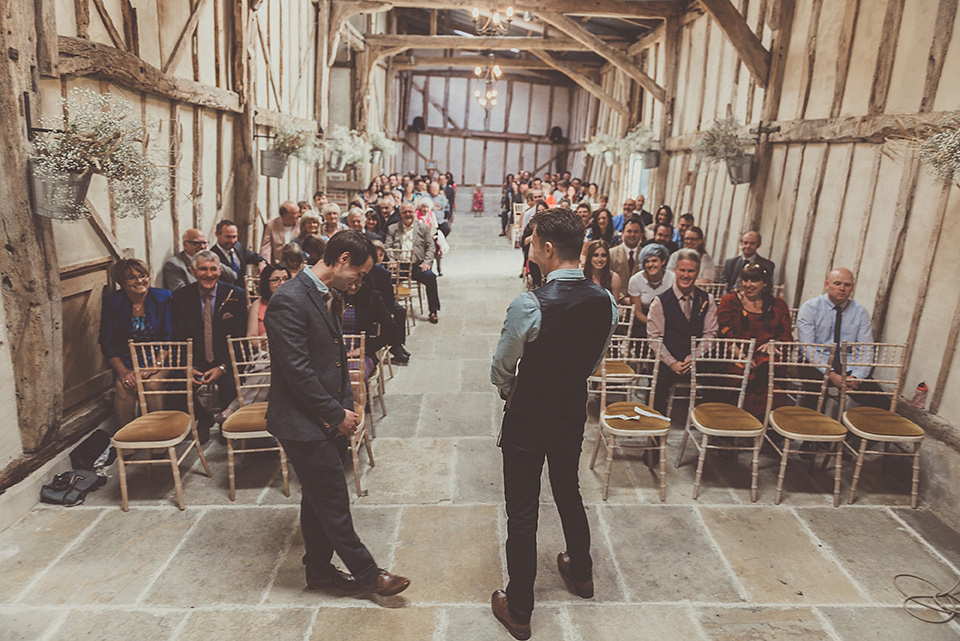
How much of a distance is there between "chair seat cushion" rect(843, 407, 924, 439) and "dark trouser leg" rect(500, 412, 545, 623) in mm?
2337

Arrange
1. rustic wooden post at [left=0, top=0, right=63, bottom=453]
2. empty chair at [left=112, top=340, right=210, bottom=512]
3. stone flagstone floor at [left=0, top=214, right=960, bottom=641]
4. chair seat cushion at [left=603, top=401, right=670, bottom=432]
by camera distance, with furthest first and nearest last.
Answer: chair seat cushion at [left=603, top=401, right=670, bottom=432]
empty chair at [left=112, top=340, right=210, bottom=512]
rustic wooden post at [left=0, top=0, right=63, bottom=453]
stone flagstone floor at [left=0, top=214, right=960, bottom=641]

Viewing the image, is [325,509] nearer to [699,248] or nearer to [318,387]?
[318,387]

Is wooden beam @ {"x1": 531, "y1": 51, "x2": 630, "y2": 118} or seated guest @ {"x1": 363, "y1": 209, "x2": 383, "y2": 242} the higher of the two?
wooden beam @ {"x1": 531, "y1": 51, "x2": 630, "y2": 118}

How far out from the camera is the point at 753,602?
289 cm

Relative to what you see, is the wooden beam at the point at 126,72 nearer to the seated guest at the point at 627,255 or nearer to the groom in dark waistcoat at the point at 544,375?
the groom in dark waistcoat at the point at 544,375

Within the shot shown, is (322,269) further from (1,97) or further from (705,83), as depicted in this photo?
(705,83)

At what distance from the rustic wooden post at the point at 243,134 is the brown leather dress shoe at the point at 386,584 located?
4.75 metres

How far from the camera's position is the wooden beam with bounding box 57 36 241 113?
3.61 meters

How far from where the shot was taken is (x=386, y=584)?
2.80m

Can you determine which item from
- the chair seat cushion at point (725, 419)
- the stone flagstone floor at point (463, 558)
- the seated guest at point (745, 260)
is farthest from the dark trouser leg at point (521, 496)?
the seated guest at point (745, 260)

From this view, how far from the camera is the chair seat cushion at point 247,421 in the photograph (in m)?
3.55

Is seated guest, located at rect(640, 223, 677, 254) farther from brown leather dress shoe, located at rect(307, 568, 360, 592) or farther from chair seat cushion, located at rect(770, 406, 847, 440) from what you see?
brown leather dress shoe, located at rect(307, 568, 360, 592)

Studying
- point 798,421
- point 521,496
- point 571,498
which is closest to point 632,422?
point 798,421

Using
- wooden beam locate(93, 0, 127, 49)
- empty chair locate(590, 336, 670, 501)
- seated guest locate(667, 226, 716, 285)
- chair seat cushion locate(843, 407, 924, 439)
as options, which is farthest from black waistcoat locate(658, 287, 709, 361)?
wooden beam locate(93, 0, 127, 49)
